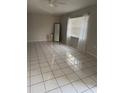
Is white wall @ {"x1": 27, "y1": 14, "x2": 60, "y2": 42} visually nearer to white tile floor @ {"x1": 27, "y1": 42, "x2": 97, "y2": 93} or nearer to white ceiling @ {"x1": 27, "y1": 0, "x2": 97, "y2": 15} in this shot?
white ceiling @ {"x1": 27, "y1": 0, "x2": 97, "y2": 15}

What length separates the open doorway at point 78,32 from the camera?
16.8ft

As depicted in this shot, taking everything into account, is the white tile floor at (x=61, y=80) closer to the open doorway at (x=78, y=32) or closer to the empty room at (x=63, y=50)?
the empty room at (x=63, y=50)

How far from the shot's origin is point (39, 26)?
8.02 metres

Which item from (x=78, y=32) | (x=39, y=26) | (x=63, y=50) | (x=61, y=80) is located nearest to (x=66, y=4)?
(x=78, y=32)

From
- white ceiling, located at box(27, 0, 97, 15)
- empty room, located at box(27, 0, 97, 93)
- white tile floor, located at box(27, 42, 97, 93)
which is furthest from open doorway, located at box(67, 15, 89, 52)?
white tile floor, located at box(27, 42, 97, 93)

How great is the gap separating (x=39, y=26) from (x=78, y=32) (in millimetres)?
3696

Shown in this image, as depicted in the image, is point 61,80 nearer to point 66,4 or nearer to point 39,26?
point 66,4

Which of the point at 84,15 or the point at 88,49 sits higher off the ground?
the point at 84,15

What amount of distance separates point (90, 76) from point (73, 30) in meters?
4.13

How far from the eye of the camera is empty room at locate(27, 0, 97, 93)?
7.40 feet

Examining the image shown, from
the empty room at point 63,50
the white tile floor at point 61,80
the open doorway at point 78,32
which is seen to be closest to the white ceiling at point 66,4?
the empty room at point 63,50
